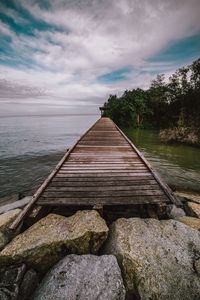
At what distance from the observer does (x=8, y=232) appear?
10.7 ft

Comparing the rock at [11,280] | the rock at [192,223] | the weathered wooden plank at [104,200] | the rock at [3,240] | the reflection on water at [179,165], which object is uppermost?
the weathered wooden plank at [104,200]

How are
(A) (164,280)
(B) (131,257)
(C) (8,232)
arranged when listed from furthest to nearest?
(C) (8,232) → (B) (131,257) → (A) (164,280)

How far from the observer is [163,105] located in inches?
1373

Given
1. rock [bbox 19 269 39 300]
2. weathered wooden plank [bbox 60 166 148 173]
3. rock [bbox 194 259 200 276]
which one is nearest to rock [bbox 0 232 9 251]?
rock [bbox 19 269 39 300]

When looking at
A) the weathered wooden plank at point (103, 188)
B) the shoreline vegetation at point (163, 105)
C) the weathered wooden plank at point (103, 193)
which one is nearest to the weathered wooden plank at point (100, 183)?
the weathered wooden plank at point (103, 188)

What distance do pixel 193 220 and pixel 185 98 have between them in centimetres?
3042

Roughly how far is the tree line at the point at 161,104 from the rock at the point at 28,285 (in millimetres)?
28392

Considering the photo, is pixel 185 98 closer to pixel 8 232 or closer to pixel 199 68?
pixel 199 68

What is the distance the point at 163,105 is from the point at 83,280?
36.1 m

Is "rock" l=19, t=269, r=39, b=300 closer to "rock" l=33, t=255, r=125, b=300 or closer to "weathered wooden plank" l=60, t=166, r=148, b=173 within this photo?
"rock" l=33, t=255, r=125, b=300

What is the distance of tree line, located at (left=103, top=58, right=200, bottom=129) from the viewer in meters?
28.3

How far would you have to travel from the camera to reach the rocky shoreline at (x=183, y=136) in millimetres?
17991

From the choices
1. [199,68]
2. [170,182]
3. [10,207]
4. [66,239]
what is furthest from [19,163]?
[199,68]

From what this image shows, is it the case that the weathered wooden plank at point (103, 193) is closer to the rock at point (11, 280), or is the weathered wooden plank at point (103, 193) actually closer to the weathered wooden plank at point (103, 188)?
the weathered wooden plank at point (103, 188)
